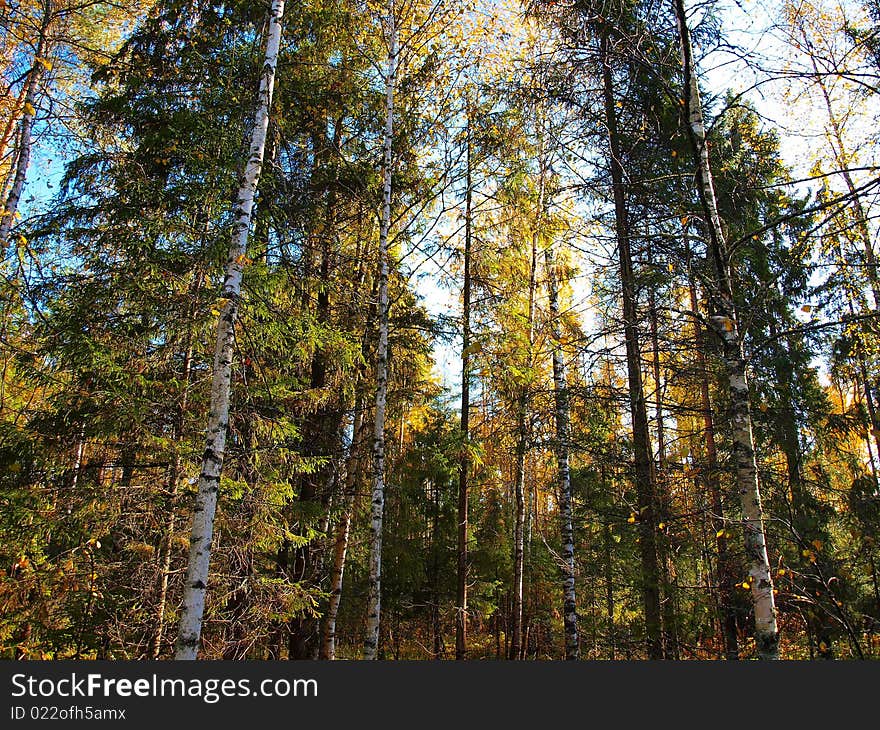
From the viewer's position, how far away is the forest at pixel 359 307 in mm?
4812

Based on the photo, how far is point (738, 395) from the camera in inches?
165

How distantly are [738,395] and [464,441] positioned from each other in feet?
19.7

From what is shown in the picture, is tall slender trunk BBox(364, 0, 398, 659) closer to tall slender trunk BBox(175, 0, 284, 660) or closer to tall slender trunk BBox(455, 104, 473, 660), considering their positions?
tall slender trunk BBox(455, 104, 473, 660)

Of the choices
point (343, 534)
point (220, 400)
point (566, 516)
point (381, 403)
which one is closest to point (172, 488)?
point (220, 400)

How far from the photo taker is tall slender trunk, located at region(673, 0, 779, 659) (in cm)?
377

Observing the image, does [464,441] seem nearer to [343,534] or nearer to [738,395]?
[343,534]

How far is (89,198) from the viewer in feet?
20.0

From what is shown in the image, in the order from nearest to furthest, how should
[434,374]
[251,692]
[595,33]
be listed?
[251,692]
[595,33]
[434,374]

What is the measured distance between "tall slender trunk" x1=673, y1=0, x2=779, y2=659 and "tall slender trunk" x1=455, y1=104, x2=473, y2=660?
4010 mm

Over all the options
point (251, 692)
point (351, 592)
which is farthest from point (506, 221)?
point (351, 592)

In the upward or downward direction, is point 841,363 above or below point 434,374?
below

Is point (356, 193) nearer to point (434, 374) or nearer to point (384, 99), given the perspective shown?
point (384, 99)

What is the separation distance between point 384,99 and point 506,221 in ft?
12.2

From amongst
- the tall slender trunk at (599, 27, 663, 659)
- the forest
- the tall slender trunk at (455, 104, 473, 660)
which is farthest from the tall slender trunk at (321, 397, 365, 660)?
the tall slender trunk at (599, 27, 663, 659)
